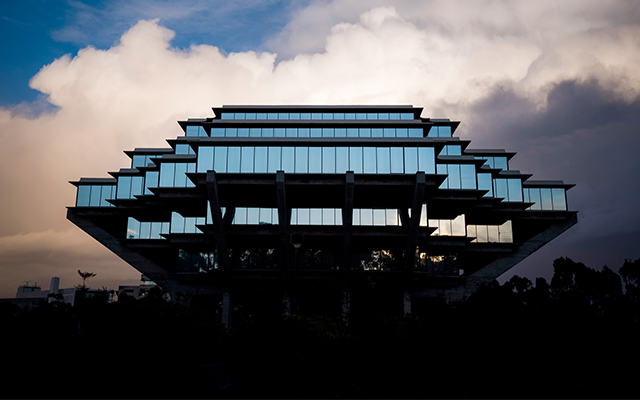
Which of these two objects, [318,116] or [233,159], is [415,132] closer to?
[318,116]

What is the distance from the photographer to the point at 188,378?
1258cm

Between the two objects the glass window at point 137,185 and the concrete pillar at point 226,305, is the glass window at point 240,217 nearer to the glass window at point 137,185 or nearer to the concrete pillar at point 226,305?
the concrete pillar at point 226,305

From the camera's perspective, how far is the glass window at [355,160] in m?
43.3

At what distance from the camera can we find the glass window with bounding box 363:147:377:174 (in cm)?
4319

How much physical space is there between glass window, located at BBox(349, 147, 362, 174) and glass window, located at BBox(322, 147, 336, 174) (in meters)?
1.65

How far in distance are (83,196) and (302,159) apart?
26952 millimetres

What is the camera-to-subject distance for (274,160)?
4359 cm

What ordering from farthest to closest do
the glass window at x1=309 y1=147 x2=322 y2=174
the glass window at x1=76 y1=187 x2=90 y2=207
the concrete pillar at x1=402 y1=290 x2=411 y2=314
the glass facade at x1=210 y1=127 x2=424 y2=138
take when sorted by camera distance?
the glass window at x1=76 y1=187 x2=90 y2=207
the glass facade at x1=210 y1=127 x2=424 y2=138
the concrete pillar at x1=402 y1=290 x2=411 y2=314
the glass window at x1=309 y1=147 x2=322 y2=174

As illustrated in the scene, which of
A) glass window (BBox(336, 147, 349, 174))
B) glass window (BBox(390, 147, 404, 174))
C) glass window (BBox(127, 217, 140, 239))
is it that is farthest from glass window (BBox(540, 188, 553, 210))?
glass window (BBox(127, 217, 140, 239))

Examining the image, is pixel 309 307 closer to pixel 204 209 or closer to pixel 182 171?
pixel 204 209

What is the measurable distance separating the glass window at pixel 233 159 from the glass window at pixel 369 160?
1233 centimetres

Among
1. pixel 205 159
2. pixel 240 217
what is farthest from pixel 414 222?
pixel 205 159

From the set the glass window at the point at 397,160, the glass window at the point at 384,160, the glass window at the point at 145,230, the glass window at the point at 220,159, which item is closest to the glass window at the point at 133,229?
the glass window at the point at 145,230

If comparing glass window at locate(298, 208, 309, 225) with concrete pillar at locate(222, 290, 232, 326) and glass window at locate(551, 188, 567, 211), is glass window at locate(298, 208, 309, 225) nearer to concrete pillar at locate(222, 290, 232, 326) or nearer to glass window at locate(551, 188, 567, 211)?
concrete pillar at locate(222, 290, 232, 326)
